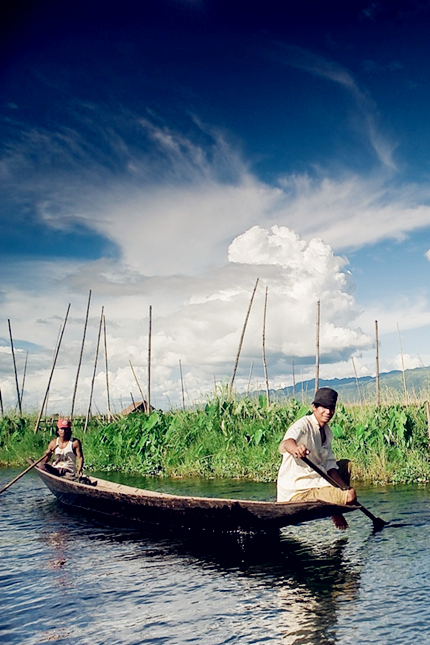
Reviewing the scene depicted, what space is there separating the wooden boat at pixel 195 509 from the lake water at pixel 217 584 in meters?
0.20

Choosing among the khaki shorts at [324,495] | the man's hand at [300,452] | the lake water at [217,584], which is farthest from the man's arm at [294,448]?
the lake water at [217,584]

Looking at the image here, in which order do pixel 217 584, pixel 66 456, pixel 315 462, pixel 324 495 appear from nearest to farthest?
pixel 217 584 < pixel 324 495 < pixel 315 462 < pixel 66 456

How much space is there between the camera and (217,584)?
5152 mm

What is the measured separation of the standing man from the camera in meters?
5.63

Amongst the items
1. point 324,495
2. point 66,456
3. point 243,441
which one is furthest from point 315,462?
point 243,441

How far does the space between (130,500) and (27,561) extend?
58.6 inches

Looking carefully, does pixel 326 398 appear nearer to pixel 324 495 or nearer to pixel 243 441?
pixel 324 495

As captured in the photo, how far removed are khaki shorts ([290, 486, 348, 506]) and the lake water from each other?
58 centimetres

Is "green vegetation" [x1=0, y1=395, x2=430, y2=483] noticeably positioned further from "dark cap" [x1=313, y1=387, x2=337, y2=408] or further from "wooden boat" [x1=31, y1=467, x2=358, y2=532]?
"dark cap" [x1=313, y1=387, x2=337, y2=408]

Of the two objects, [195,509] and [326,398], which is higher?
[326,398]

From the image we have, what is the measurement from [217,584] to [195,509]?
54.7 inches

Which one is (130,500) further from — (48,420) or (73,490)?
(48,420)

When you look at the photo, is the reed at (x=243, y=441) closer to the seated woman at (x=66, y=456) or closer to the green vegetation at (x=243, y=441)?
the green vegetation at (x=243, y=441)

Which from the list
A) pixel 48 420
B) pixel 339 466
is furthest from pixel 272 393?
pixel 339 466
